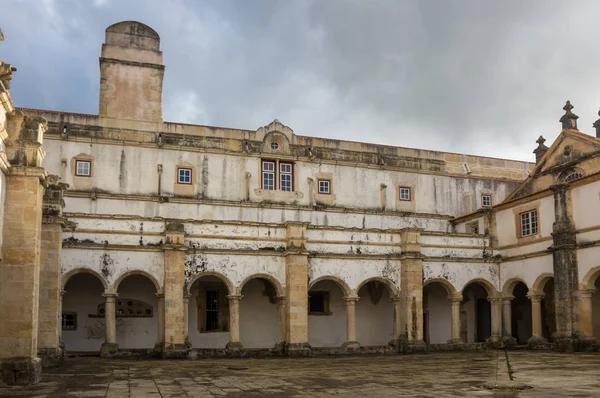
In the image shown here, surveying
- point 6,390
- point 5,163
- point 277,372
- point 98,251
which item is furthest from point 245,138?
point 6,390

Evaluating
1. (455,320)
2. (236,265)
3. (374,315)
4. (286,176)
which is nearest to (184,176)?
(286,176)

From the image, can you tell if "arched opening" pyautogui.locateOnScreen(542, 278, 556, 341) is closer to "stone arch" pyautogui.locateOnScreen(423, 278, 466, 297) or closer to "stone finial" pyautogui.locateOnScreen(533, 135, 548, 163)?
"stone arch" pyautogui.locateOnScreen(423, 278, 466, 297)

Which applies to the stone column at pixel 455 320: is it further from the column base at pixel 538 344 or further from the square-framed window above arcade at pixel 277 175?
the square-framed window above arcade at pixel 277 175

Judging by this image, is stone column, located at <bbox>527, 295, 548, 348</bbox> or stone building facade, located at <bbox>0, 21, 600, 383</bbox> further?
stone column, located at <bbox>527, 295, 548, 348</bbox>

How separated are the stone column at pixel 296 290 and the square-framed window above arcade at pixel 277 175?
16.6 ft

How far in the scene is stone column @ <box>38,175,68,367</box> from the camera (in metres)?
18.3

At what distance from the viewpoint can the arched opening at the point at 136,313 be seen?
2598 cm

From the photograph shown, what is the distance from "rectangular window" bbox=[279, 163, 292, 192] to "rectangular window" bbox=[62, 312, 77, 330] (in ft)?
35.3

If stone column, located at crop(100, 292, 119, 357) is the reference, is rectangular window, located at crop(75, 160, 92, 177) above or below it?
above

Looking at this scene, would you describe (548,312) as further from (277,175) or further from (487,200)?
(277,175)

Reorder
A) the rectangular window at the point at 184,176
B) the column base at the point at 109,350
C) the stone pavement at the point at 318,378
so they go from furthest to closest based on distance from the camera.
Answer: the rectangular window at the point at 184,176 → the column base at the point at 109,350 → the stone pavement at the point at 318,378

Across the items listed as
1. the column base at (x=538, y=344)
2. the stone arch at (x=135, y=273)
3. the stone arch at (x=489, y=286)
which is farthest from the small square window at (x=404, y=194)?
the stone arch at (x=135, y=273)

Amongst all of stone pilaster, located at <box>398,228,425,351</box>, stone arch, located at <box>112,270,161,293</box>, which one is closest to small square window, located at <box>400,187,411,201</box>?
stone pilaster, located at <box>398,228,425,351</box>

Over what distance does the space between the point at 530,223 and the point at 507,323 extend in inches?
178
